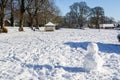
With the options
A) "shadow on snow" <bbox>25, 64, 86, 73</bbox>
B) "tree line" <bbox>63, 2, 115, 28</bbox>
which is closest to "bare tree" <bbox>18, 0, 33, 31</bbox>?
"shadow on snow" <bbox>25, 64, 86, 73</bbox>

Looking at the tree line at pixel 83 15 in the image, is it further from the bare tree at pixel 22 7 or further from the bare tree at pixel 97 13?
the bare tree at pixel 22 7

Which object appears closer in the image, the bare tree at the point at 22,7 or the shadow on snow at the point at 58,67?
the shadow on snow at the point at 58,67

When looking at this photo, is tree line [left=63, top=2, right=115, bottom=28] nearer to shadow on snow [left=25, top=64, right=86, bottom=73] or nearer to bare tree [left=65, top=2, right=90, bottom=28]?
bare tree [left=65, top=2, right=90, bottom=28]

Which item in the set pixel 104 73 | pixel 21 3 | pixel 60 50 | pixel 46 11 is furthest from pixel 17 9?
pixel 104 73

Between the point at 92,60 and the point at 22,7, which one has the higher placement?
the point at 22,7

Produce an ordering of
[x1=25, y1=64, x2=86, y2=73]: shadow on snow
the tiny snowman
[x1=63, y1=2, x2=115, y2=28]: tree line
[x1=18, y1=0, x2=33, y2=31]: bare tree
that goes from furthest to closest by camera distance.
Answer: [x1=63, y1=2, x2=115, y2=28]: tree line → [x1=18, y1=0, x2=33, y2=31]: bare tree → [x1=25, y1=64, x2=86, y2=73]: shadow on snow → the tiny snowman

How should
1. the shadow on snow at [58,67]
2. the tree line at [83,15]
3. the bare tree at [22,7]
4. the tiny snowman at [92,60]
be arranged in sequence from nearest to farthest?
1. the tiny snowman at [92,60]
2. the shadow on snow at [58,67]
3. the bare tree at [22,7]
4. the tree line at [83,15]

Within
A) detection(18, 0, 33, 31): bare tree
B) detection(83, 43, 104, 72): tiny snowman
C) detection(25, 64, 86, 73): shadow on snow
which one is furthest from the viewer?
detection(18, 0, 33, 31): bare tree

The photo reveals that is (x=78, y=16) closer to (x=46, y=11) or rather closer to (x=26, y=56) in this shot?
(x=46, y=11)

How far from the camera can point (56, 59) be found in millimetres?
14758

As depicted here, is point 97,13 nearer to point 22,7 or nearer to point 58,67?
point 22,7

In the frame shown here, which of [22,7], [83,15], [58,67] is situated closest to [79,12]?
[83,15]

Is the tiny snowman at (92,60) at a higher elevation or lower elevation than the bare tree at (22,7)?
lower

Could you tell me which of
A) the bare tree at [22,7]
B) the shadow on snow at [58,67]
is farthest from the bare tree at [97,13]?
the shadow on snow at [58,67]
